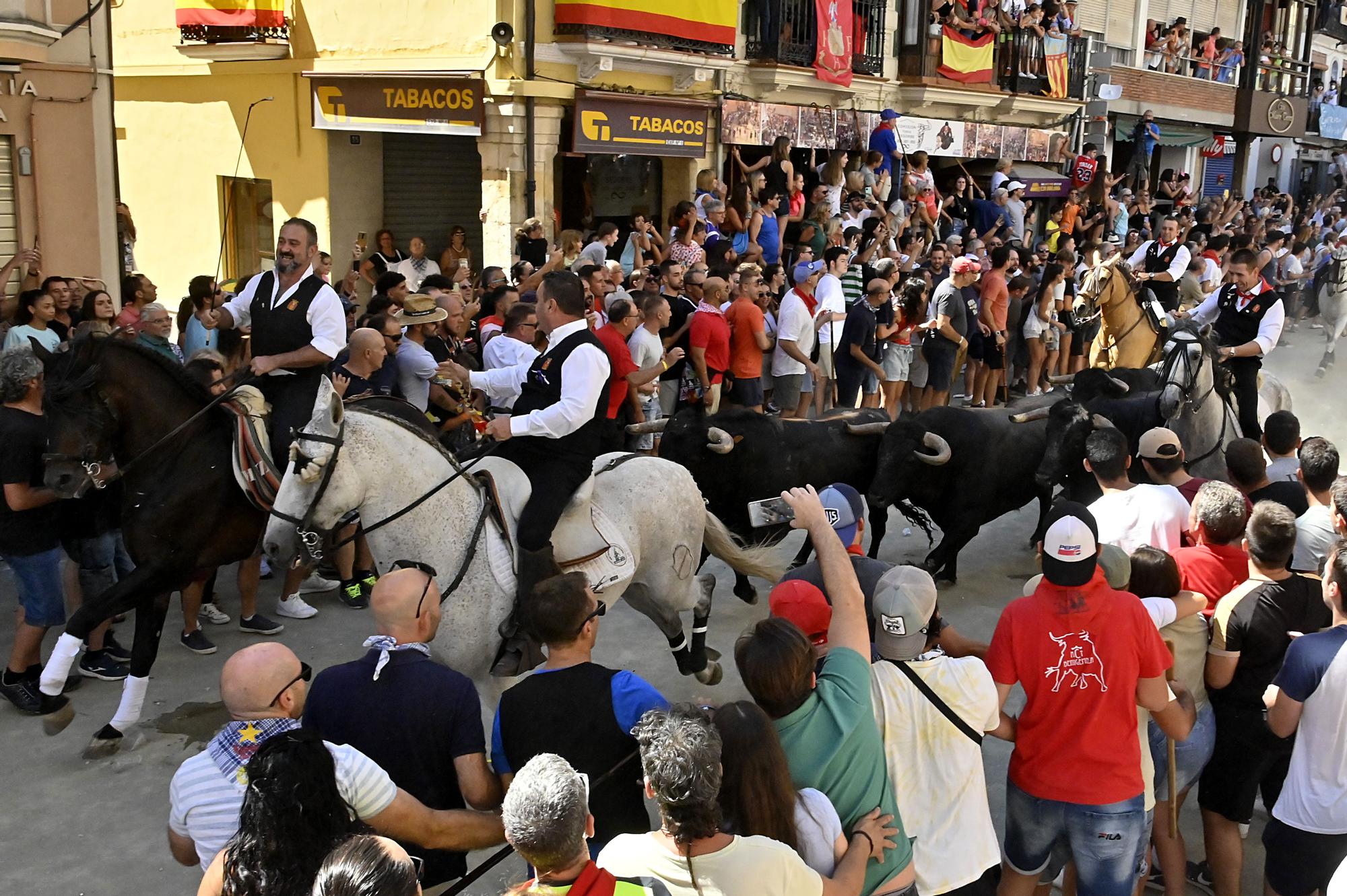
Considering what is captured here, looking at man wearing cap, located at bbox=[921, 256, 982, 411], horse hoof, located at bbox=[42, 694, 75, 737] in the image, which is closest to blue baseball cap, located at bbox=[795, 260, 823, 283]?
man wearing cap, located at bbox=[921, 256, 982, 411]

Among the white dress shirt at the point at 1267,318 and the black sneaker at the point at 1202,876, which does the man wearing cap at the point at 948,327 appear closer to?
the white dress shirt at the point at 1267,318

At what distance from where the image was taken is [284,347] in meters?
6.43

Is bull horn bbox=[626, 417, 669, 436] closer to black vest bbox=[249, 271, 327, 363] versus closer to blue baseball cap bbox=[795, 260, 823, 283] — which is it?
black vest bbox=[249, 271, 327, 363]

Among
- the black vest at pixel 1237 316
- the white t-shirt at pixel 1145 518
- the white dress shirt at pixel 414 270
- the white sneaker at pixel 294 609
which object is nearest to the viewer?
the white t-shirt at pixel 1145 518

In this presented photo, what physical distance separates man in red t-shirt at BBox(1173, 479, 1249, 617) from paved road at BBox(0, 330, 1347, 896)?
1.37 m

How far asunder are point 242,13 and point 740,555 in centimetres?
1348

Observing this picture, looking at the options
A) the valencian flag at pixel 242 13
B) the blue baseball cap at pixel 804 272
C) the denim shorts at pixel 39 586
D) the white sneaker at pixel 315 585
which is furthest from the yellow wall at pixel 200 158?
the denim shorts at pixel 39 586

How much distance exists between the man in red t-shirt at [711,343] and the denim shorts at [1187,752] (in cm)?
649

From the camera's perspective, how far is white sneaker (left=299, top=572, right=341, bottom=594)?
830 cm

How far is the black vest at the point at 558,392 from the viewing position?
5.38 meters

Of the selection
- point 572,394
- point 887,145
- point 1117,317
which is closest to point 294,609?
point 572,394

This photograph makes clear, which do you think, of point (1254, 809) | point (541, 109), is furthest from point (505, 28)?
point (1254, 809)

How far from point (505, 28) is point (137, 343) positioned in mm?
9621

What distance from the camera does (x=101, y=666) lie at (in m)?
6.75
